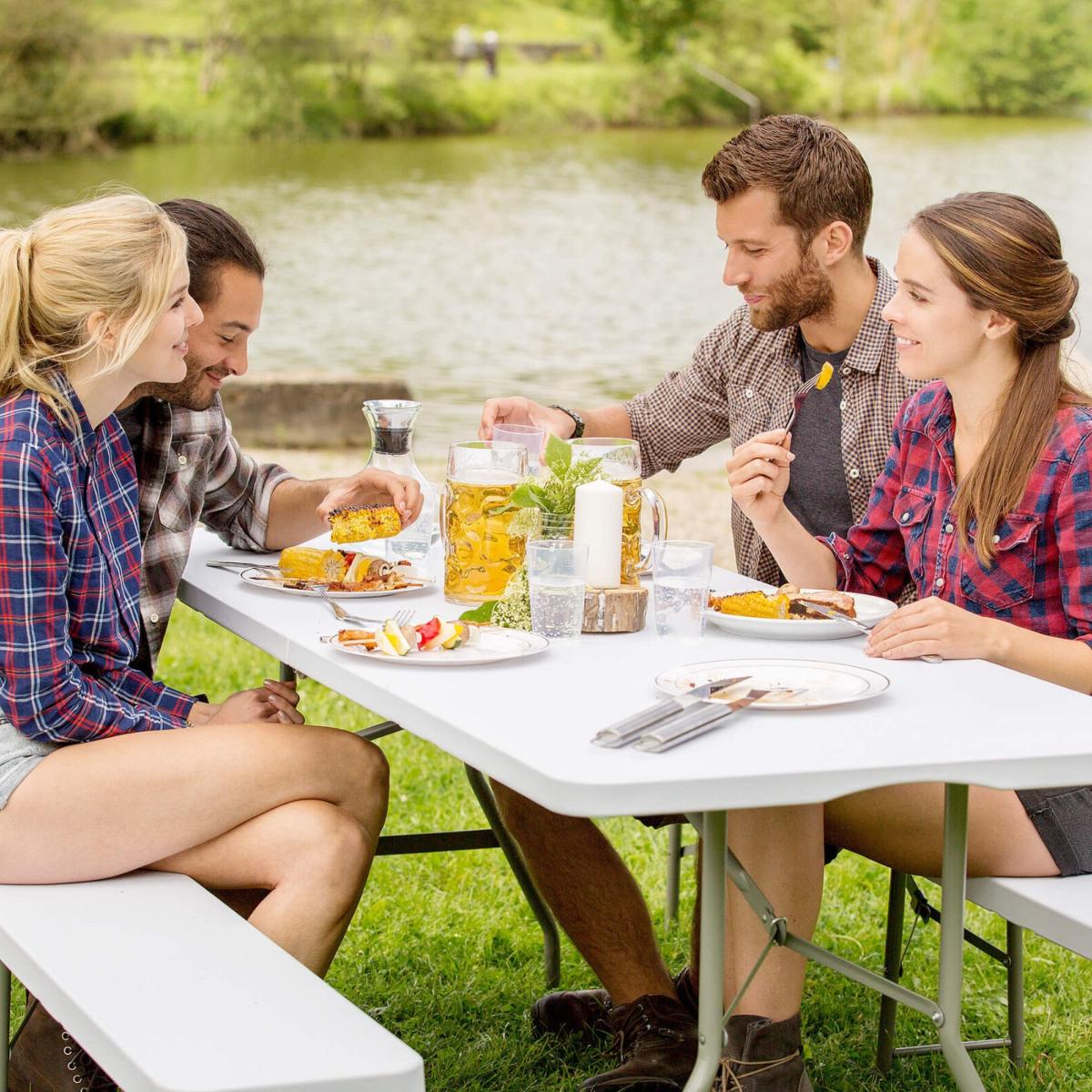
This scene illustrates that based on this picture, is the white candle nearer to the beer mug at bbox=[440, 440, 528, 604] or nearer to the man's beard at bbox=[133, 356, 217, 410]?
the beer mug at bbox=[440, 440, 528, 604]

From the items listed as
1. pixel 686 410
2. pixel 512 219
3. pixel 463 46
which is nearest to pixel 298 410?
pixel 686 410

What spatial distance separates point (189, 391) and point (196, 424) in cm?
13

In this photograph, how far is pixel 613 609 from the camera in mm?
2119

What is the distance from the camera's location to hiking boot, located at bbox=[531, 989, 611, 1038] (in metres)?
2.75

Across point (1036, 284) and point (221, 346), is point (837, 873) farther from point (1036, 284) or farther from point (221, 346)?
point (221, 346)

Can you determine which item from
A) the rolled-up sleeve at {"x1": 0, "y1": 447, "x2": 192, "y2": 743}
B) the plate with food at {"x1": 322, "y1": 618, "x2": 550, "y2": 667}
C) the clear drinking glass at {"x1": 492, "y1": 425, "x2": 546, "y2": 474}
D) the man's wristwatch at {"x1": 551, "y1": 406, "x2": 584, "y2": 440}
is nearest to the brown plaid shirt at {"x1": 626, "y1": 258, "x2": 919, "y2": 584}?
the man's wristwatch at {"x1": 551, "y1": 406, "x2": 584, "y2": 440}

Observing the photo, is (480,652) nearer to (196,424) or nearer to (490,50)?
(196,424)

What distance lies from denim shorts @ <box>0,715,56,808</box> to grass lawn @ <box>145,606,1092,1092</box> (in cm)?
97

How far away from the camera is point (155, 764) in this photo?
1981 millimetres

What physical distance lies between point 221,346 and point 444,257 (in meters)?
19.9

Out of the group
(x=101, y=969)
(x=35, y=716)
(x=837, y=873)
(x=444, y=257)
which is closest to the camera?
(x=101, y=969)

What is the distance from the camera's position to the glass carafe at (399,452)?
8.32 feet

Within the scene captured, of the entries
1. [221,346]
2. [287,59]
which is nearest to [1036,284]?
[221,346]

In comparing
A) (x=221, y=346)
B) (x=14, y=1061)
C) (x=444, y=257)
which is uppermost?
(x=221, y=346)
